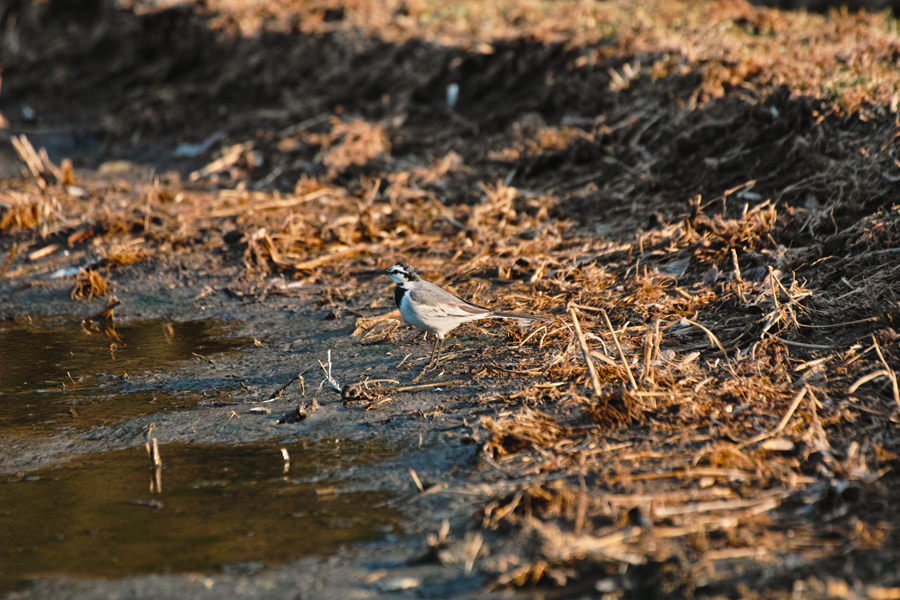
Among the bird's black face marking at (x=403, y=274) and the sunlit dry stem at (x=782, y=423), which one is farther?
the bird's black face marking at (x=403, y=274)

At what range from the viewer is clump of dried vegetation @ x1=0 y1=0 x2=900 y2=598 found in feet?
10.5

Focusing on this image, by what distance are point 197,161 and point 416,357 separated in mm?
5745

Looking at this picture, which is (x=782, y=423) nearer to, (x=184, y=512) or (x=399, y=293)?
(x=399, y=293)

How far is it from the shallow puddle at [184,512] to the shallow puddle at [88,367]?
2.04 ft

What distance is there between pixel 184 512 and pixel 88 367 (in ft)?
7.43

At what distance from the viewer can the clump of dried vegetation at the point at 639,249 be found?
320 centimetres

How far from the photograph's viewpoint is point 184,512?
367cm

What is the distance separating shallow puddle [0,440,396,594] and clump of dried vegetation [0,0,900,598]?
0.75 metres

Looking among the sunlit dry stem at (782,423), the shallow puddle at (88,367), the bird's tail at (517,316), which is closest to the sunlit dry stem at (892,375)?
the sunlit dry stem at (782,423)

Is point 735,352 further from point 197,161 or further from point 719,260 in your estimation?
point 197,161

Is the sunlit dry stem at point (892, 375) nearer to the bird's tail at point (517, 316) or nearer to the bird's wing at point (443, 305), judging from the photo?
the bird's tail at point (517, 316)

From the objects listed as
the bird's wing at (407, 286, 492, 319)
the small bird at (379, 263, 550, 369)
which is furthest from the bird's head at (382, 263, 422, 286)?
the bird's wing at (407, 286, 492, 319)

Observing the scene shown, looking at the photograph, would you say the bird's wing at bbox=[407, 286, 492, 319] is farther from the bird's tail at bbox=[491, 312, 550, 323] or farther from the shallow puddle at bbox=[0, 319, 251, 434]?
the shallow puddle at bbox=[0, 319, 251, 434]

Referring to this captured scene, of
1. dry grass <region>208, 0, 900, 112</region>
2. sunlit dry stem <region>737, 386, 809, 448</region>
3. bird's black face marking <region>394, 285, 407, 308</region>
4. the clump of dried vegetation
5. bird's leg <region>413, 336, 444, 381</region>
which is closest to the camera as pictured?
the clump of dried vegetation
